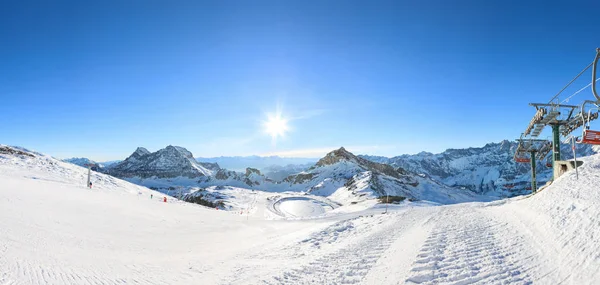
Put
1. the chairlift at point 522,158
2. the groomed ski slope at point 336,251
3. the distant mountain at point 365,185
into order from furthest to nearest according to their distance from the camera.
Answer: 1. the distant mountain at point 365,185
2. the chairlift at point 522,158
3. the groomed ski slope at point 336,251

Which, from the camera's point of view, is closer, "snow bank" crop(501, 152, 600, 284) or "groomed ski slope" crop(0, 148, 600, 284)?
"snow bank" crop(501, 152, 600, 284)

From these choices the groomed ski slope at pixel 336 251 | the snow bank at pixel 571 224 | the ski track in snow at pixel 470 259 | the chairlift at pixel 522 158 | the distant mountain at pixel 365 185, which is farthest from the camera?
the distant mountain at pixel 365 185

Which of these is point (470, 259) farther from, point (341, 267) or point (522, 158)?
point (522, 158)

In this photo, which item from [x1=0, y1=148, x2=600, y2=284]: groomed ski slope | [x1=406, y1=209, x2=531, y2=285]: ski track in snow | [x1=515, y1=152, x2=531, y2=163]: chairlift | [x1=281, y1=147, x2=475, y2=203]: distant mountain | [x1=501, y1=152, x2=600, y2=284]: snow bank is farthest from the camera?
[x1=281, y1=147, x2=475, y2=203]: distant mountain

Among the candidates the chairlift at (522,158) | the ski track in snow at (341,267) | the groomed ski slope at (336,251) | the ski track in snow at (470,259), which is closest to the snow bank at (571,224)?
the groomed ski slope at (336,251)

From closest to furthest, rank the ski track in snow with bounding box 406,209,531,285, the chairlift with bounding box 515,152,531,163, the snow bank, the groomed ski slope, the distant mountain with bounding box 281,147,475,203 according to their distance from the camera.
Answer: the snow bank, the ski track in snow with bounding box 406,209,531,285, the groomed ski slope, the chairlift with bounding box 515,152,531,163, the distant mountain with bounding box 281,147,475,203

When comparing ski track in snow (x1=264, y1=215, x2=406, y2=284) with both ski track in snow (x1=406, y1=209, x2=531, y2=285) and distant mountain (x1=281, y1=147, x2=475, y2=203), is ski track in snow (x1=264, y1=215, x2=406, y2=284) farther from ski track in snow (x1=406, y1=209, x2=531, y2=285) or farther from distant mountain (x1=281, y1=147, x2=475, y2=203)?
distant mountain (x1=281, y1=147, x2=475, y2=203)

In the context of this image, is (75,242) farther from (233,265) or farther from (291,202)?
(291,202)

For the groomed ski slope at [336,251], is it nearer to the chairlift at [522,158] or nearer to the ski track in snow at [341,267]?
the ski track in snow at [341,267]

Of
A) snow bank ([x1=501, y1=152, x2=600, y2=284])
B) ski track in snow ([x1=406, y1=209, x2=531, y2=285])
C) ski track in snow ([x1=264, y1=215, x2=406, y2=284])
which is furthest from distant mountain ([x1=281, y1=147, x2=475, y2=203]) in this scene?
ski track in snow ([x1=264, y1=215, x2=406, y2=284])

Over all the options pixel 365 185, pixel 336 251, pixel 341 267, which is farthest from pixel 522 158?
pixel 365 185

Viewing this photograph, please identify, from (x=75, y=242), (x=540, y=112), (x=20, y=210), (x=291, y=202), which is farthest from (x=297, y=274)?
(x=291, y=202)

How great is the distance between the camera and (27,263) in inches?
325

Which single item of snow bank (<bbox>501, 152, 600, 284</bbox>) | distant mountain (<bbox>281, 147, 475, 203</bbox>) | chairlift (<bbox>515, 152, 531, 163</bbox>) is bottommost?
distant mountain (<bbox>281, 147, 475, 203</bbox>)
